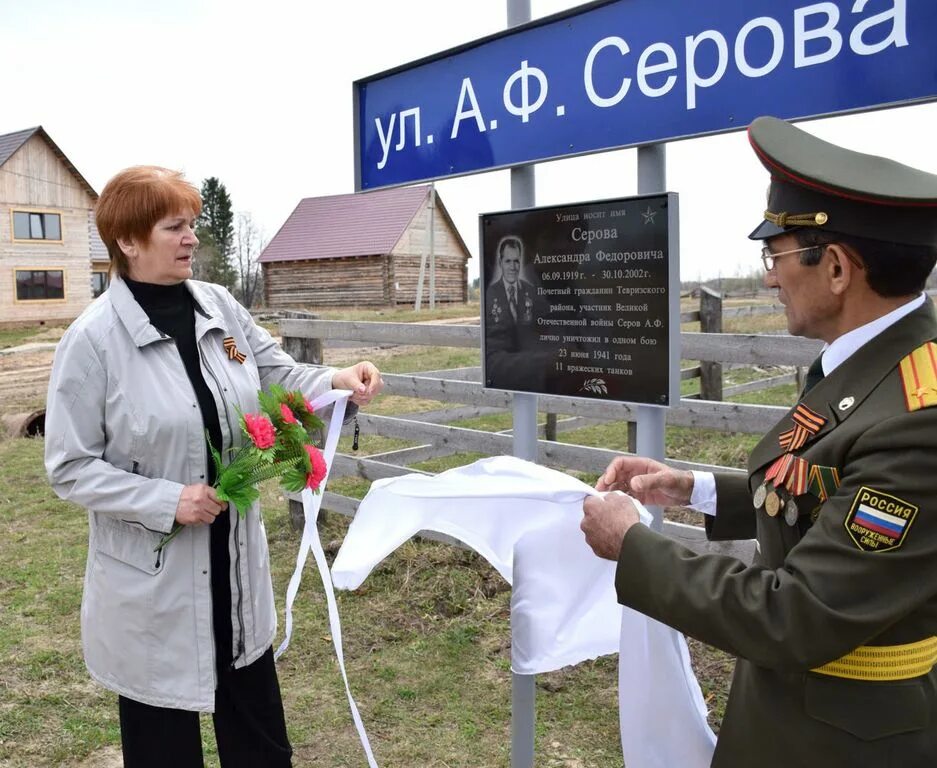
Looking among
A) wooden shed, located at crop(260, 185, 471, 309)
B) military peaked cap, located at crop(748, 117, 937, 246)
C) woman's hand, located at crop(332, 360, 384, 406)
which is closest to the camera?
military peaked cap, located at crop(748, 117, 937, 246)

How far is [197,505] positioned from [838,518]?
175 cm

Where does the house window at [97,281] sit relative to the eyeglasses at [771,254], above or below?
above

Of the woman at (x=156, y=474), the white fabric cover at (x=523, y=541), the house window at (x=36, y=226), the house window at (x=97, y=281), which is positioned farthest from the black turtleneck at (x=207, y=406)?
the house window at (x=97, y=281)

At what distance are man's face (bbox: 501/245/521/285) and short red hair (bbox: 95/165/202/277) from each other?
1.22m

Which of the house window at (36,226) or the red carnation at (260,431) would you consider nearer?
the red carnation at (260,431)

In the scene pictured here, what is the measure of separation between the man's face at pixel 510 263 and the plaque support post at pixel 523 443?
195 millimetres

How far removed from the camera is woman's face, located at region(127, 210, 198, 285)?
2.54 metres

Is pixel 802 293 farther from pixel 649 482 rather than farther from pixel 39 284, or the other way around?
pixel 39 284

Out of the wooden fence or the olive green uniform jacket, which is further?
the wooden fence

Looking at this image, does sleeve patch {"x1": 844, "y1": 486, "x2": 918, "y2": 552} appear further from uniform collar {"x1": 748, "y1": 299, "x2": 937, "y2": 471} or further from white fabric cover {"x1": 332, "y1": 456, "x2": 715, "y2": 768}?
white fabric cover {"x1": 332, "y1": 456, "x2": 715, "y2": 768}

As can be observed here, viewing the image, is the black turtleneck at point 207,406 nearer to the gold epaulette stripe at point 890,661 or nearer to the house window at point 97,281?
the gold epaulette stripe at point 890,661

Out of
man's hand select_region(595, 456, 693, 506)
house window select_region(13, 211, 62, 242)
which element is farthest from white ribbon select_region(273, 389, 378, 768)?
house window select_region(13, 211, 62, 242)

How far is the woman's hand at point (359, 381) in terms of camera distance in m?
2.97

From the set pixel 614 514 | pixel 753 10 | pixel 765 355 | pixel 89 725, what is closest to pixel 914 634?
pixel 614 514
